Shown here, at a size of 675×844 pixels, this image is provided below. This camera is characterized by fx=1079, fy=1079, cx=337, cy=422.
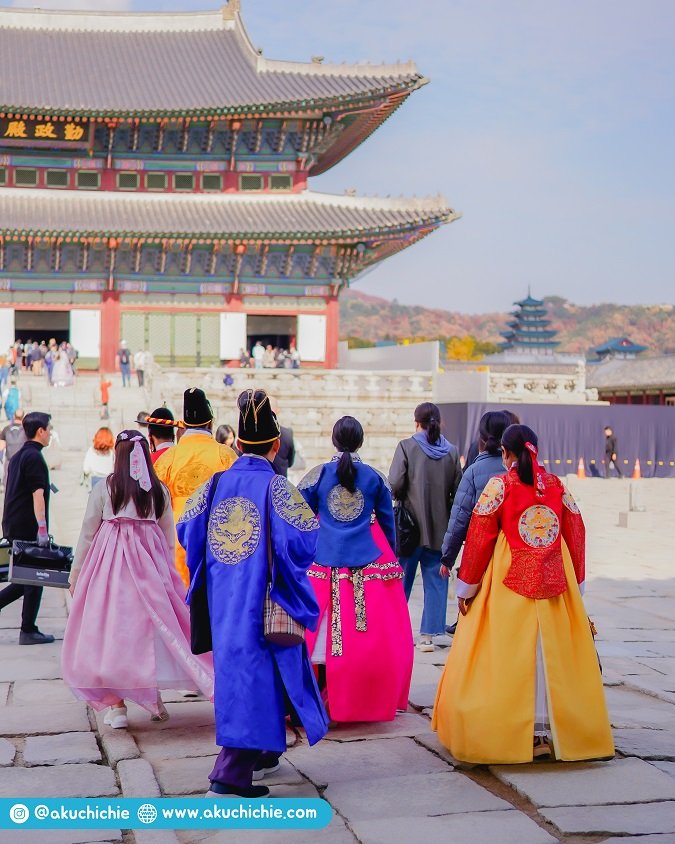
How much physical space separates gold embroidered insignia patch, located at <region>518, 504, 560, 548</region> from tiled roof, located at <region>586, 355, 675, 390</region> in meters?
35.8

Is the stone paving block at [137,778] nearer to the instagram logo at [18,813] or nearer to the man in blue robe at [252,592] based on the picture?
the man in blue robe at [252,592]

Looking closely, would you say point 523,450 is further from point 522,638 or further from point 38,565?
point 38,565

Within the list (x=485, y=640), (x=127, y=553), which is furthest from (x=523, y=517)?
(x=127, y=553)

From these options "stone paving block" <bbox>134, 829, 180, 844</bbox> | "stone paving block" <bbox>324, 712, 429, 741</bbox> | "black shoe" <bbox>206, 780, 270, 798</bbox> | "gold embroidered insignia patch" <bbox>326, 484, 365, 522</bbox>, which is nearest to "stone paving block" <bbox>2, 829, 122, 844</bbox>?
"stone paving block" <bbox>134, 829, 180, 844</bbox>

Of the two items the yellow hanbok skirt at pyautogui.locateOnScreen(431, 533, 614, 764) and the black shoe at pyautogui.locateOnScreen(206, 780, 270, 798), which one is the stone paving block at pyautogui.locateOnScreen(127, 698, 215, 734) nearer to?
the black shoe at pyautogui.locateOnScreen(206, 780, 270, 798)

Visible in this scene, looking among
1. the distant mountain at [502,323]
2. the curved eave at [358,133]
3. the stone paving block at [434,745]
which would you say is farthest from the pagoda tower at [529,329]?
the stone paving block at [434,745]

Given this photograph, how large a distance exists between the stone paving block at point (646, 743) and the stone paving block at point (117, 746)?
2.29m

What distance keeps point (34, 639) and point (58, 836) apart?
3.75m

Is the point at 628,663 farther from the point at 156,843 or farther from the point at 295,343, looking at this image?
the point at 295,343

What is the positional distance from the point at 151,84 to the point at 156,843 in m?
29.1

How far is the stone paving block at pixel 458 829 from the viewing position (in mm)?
3975

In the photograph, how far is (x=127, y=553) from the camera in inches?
223

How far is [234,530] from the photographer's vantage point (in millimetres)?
4426

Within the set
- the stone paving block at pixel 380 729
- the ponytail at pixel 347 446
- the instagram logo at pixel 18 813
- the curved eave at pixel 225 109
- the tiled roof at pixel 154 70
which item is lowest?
the stone paving block at pixel 380 729
